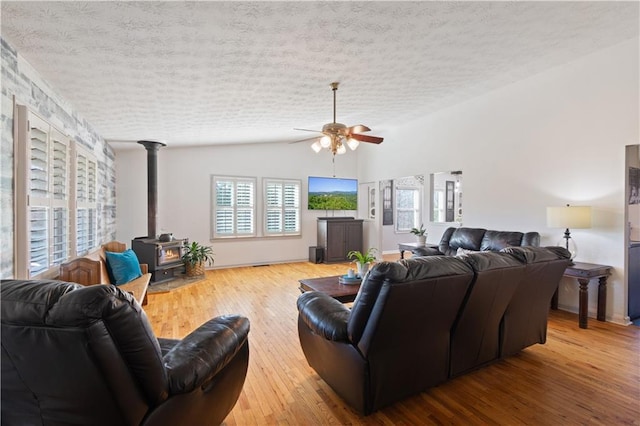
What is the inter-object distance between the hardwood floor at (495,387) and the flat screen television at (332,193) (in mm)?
4384

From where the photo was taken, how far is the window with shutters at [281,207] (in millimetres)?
7375

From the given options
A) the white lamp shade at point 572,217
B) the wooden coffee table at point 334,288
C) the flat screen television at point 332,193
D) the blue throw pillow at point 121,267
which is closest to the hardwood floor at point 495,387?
the wooden coffee table at point 334,288

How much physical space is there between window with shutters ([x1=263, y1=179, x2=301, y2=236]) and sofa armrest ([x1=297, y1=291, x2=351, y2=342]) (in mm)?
5136

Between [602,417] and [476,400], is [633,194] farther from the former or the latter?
[476,400]

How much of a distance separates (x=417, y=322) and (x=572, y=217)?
293 cm

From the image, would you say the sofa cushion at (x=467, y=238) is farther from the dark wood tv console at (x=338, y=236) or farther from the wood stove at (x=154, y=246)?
the wood stove at (x=154, y=246)

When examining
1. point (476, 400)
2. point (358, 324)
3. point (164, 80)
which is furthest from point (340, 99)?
point (476, 400)

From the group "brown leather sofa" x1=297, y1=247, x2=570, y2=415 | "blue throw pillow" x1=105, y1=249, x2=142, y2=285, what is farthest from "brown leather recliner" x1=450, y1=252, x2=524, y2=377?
"blue throw pillow" x1=105, y1=249, x2=142, y2=285

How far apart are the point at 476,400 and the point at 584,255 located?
2.94 m

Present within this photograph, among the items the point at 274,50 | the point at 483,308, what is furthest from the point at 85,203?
the point at 483,308

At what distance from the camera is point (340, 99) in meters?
4.46

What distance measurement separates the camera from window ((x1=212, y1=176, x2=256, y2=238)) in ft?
22.5

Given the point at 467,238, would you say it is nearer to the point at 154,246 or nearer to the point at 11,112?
the point at 154,246

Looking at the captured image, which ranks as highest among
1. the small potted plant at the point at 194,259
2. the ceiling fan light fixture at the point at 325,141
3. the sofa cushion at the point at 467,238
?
the ceiling fan light fixture at the point at 325,141
